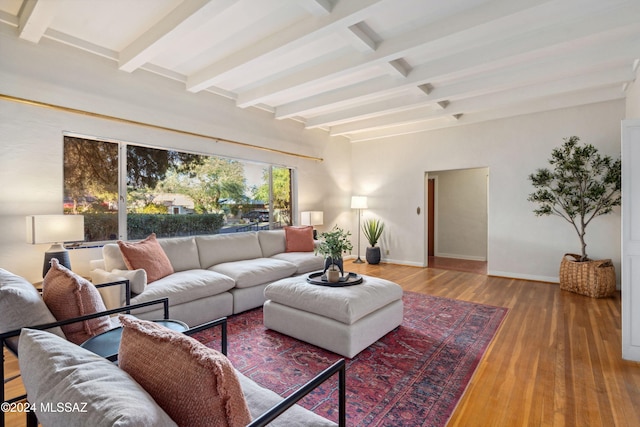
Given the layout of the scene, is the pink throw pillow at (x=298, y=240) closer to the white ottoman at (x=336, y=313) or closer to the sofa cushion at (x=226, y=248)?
the sofa cushion at (x=226, y=248)

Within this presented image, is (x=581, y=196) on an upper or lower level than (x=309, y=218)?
upper

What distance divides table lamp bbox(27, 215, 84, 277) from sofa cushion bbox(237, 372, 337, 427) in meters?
2.42

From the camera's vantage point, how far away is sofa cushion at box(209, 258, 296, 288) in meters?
3.28

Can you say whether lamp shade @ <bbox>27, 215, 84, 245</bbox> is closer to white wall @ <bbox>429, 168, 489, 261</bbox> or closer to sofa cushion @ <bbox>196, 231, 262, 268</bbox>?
sofa cushion @ <bbox>196, 231, 262, 268</bbox>

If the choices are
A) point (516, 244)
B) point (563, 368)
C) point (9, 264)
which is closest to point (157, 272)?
point (9, 264)

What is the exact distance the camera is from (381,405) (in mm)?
1779

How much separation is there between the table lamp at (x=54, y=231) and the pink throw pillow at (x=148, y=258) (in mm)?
372

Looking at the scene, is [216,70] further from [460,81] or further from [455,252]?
[455,252]

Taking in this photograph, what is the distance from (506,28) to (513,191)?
296 cm

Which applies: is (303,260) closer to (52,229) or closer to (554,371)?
(52,229)

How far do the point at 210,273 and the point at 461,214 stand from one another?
590 centimetres

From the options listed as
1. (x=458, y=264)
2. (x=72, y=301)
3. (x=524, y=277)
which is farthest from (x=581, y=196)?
(x=72, y=301)

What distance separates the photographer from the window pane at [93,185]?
121 inches

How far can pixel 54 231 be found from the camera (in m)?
2.53
